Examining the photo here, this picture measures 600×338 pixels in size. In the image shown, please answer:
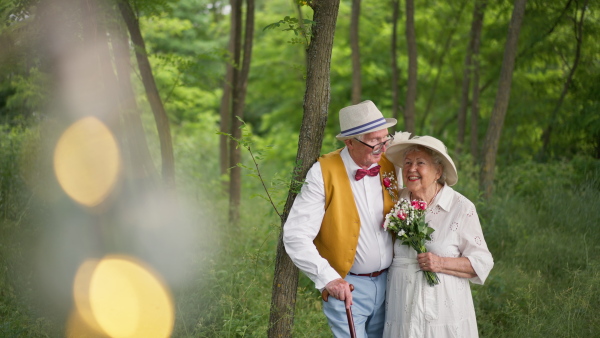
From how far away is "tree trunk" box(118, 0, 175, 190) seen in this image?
6.80m

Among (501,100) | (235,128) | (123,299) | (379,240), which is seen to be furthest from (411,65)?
(379,240)

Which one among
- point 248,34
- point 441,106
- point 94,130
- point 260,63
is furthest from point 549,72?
point 94,130

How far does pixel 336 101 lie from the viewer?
1723 cm

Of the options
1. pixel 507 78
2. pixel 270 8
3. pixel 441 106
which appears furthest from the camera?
pixel 270 8

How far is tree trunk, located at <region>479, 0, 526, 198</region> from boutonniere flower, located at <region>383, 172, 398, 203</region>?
15.5 feet

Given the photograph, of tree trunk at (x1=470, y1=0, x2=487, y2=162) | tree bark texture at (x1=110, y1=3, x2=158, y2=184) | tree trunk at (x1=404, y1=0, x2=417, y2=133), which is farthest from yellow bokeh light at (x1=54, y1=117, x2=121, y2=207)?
tree trunk at (x1=470, y1=0, x2=487, y2=162)

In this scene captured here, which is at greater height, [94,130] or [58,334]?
[94,130]

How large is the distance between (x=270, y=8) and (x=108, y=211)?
14.3 meters

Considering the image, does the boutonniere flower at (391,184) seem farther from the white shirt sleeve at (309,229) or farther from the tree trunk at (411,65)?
the tree trunk at (411,65)

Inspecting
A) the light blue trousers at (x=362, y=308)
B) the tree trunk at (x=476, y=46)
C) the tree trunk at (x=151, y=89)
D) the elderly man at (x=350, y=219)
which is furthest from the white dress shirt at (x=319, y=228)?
the tree trunk at (x=476, y=46)

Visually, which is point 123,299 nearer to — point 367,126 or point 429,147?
point 367,126

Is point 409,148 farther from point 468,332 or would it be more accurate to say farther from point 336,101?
point 336,101

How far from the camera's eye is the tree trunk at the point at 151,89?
22.3ft

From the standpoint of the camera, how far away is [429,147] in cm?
354
